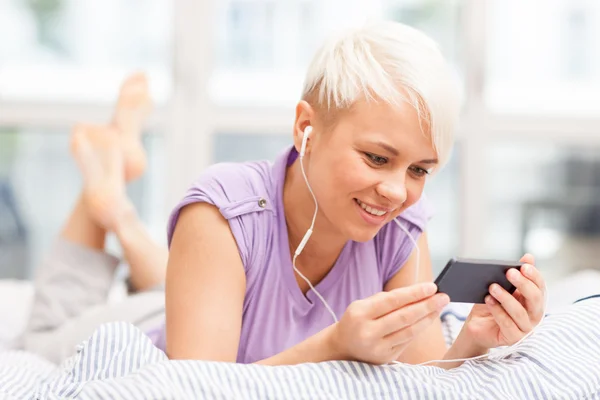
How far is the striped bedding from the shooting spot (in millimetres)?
812

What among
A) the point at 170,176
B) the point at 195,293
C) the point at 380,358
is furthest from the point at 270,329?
the point at 170,176

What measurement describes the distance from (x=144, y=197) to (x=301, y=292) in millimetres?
1941

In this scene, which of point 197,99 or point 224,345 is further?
point 197,99

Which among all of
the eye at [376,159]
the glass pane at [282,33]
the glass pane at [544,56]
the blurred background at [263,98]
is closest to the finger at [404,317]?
the eye at [376,159]

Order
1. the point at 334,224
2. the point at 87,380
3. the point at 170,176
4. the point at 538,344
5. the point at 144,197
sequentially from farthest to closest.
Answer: the point at 144,197 < the point at 170,176 < the point at 334,224 < the point at 538,344 < the point at 87,380

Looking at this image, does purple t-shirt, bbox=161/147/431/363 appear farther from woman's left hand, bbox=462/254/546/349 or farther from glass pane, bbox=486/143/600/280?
glass pane, bbox=486/143/600/280

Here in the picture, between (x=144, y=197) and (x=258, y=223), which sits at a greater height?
(x=258, y=223)

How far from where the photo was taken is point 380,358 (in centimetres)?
90

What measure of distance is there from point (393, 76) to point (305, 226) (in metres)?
0.30

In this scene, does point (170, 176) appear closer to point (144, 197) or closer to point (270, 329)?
point (144, 197)

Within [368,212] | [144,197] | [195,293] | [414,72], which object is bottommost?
[144,197]

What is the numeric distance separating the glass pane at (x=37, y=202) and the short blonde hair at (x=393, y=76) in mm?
2012

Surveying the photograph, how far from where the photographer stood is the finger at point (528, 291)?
0.96 metres

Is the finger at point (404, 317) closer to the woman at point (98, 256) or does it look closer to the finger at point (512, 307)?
the finger at point (512, 307)
